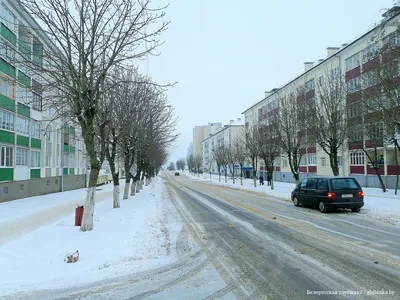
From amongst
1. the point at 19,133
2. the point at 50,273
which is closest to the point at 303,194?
the point at 50,273

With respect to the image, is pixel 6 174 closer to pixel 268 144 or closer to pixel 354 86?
pixel 268 144

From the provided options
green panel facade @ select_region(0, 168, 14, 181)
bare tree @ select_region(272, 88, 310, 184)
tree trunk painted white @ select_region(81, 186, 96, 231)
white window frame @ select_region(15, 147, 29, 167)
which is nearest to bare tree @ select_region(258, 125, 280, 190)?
bare tree @ select_region(272, 88, 310, 184)

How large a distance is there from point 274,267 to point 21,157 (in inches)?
988

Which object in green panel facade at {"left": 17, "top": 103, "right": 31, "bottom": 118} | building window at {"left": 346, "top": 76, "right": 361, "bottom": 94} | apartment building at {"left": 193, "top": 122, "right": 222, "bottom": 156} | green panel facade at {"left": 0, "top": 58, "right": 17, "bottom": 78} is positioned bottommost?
green panel facade at {"left": 17, "top": 103, "right": 31, "bottom": 118}

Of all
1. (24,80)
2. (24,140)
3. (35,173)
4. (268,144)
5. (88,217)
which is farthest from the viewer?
(268,144)

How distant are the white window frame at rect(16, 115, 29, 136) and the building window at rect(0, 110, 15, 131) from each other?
0.96 metres

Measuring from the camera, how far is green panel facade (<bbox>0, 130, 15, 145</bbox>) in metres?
23.0

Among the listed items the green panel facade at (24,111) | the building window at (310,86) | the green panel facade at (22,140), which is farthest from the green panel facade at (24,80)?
the building window at (310,86)

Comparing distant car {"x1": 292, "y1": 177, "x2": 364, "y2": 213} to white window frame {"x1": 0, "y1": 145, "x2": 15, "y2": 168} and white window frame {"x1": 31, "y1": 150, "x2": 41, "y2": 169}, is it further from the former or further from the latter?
white window frame {"x1": 31, "y1": 150, "x2": 41, "y2": 169}

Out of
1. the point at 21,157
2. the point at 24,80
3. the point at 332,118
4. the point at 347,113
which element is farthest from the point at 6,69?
the point at 347,113

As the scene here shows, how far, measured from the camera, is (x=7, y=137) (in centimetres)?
2373

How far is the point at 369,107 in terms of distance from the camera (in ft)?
65.8

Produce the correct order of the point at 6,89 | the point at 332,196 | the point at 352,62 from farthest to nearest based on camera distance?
the point at 352,62
the point at 6,89
the point at 332,196

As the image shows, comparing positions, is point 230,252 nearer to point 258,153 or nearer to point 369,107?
point 369,107
